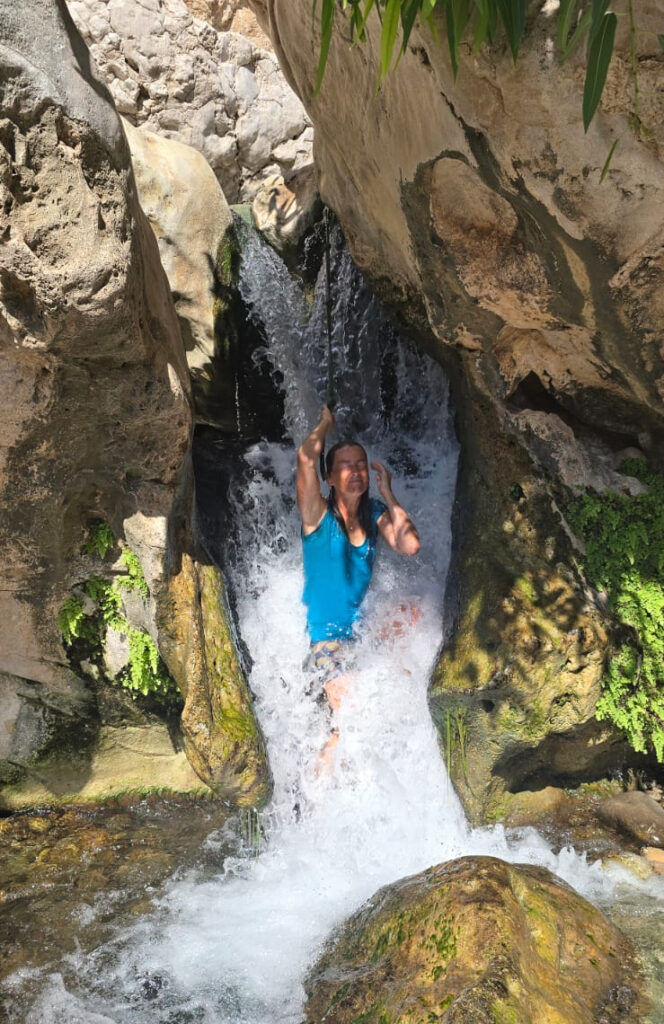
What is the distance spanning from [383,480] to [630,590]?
66.9 inches

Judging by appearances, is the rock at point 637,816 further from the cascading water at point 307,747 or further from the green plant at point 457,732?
the green plant at point 457,732

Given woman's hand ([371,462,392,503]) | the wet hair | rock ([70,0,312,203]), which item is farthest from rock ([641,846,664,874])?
rock ([70,0,312,203])

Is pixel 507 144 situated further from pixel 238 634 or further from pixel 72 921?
pixel 72 921

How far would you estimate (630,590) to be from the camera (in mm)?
5238

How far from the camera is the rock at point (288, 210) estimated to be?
6562mm

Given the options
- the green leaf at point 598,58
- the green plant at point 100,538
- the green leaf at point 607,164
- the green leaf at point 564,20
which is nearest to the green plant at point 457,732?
the green plant at point 100,538

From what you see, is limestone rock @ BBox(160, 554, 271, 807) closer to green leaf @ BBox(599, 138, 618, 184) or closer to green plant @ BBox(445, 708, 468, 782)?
green plant @ BBox(445, 708, 468, 782)

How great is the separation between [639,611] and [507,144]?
2.82 metres

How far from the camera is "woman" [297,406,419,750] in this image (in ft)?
18.6

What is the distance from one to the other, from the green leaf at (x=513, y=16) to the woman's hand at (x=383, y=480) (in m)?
3.04

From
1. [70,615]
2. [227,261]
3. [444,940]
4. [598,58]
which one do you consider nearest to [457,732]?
[444,940]

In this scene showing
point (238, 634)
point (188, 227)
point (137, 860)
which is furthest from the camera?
point (188, 227)

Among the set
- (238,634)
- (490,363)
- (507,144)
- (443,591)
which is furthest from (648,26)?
(238,634)

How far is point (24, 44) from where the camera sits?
11.3 feet
